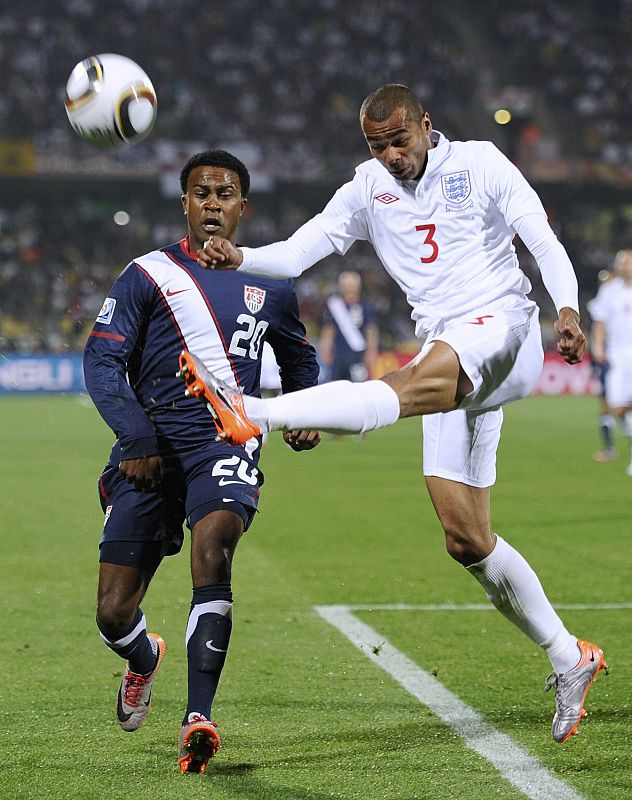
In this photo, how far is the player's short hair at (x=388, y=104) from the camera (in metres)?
4.11

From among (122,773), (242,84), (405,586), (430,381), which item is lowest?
(405,586)

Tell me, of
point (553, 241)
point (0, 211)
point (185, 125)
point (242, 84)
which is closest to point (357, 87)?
point (242, 84)

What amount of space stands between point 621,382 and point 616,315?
866 mm

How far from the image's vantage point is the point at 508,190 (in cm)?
415

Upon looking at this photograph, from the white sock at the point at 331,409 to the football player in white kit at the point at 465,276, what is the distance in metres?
0.34

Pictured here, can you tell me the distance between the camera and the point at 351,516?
964cm

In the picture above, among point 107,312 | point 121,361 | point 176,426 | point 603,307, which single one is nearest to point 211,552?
point 176,426

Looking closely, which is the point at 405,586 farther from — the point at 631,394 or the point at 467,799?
the point at 631,394

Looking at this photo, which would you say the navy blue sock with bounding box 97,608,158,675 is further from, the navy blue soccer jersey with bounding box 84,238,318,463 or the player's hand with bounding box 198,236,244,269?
the player's hand with bounding box 198,236,244,269

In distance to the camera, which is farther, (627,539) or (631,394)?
(631,394)

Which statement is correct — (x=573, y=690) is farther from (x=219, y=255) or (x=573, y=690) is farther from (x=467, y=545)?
(x=219, y=255)

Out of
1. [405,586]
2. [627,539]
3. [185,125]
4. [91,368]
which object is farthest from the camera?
[185,125]

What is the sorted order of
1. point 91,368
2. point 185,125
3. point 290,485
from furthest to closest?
point 185,125, point 290,485, point 91,368

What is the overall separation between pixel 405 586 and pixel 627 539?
2413mm
